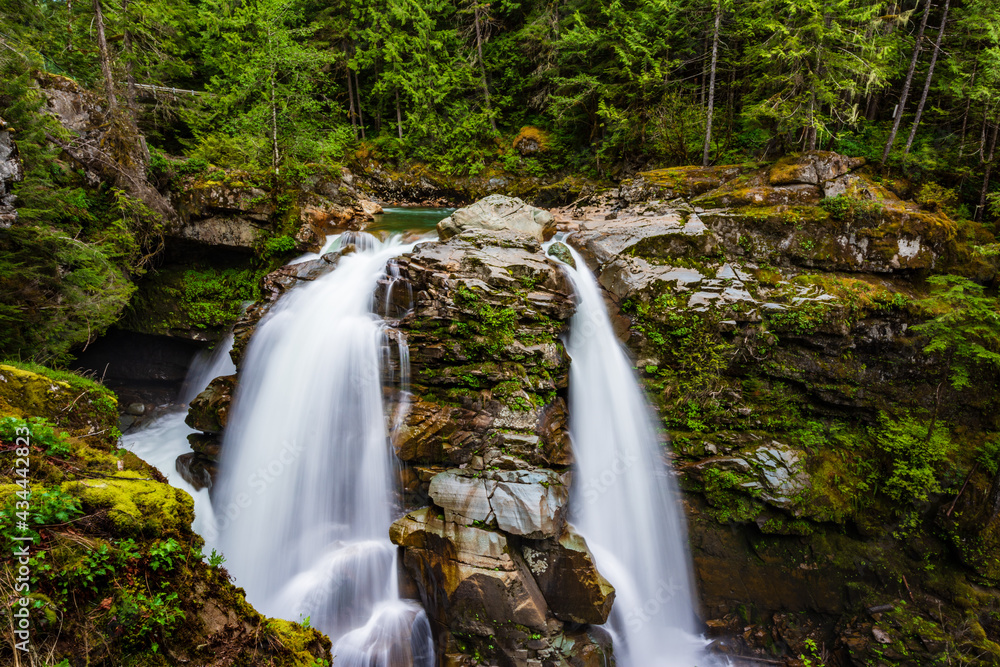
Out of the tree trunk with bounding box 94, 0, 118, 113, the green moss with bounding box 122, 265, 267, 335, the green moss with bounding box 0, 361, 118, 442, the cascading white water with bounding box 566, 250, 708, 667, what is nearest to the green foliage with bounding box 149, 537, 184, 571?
the green moss with bounding box 0, 361, 118, 442

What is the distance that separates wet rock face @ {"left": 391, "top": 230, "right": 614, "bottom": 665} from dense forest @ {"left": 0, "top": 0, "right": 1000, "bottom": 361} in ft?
20.7

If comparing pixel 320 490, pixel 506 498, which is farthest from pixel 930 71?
pixel 320 490

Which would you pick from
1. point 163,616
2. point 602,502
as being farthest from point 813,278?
point 163,616

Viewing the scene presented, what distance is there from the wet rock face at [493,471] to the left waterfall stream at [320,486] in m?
0.53

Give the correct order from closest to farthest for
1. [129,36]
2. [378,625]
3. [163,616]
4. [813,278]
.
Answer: [163,616] < [378,625] < [813,278] < [129,36]

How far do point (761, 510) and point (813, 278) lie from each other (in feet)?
15.2

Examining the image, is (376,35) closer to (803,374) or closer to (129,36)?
(129,36)

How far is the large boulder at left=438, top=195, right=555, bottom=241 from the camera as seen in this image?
32.1ft

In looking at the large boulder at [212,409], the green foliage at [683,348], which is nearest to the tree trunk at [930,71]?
the green foliage at [683,348]

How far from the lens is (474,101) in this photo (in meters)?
18.8

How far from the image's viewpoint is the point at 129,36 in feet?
34.3

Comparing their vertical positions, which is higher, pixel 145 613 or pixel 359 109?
pixel 359 109

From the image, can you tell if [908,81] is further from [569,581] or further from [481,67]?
[481,67]

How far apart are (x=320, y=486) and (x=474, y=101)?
59.1 ft
